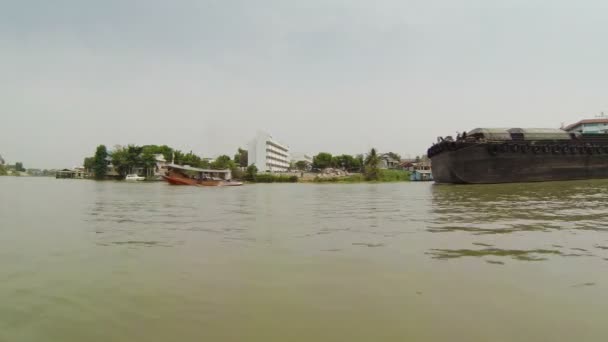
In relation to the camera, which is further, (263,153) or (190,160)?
(263,153)

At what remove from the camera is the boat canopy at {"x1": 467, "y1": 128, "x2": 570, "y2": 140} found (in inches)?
1086

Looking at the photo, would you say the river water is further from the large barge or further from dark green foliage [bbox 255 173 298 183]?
dark green foliage [bbox 255 173 298 183]

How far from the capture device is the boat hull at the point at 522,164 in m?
25.9

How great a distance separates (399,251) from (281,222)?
3815 millimetres

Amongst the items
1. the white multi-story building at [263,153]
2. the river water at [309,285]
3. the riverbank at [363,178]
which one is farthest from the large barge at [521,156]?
the white multi-story building at [263,153]

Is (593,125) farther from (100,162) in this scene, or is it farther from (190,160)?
(100,162)

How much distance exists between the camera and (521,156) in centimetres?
2644

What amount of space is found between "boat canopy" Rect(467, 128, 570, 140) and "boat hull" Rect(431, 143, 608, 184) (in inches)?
53.7

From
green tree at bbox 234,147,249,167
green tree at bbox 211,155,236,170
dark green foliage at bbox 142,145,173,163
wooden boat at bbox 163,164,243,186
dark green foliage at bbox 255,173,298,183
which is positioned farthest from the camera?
green tree at bbox 234,147,249,167

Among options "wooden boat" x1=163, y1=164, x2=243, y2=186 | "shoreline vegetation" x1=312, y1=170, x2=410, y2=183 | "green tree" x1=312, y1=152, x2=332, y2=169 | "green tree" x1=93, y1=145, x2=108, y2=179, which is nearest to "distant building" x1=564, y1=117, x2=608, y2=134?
"shoreline vegetation" x1=312, y1=170, x2=410, y2=183

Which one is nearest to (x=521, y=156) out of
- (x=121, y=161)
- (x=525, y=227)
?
(x=525, y=227)

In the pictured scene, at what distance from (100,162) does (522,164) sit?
76.8 metres

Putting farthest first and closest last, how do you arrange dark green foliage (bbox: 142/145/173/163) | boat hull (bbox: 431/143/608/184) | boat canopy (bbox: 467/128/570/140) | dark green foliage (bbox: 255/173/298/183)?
dark green foliage (bbox: 142/145/173/163)
dark green foliage (bbox: 255/173/298/183)
boat canopy (bbox: 467/128/570/140)
boat hull (bbox: 431/143/608/184)

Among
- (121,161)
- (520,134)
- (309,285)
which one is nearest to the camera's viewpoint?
(309,285)
